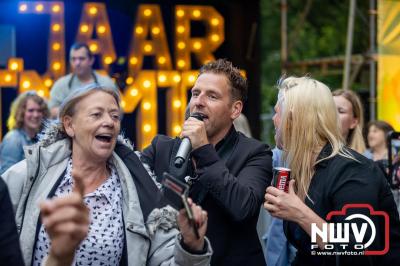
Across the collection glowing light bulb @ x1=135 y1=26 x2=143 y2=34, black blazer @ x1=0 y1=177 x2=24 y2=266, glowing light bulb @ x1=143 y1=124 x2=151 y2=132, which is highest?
glowing light bulb @ x1=135 y1=26 x2=143 y2=34

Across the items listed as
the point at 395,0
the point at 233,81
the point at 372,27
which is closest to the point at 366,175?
the point at 233,81

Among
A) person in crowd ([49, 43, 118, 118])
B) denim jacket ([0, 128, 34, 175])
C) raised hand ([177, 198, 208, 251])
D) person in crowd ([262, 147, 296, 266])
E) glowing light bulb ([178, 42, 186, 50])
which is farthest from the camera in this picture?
glowing light bulb ([178, 42, 186, 50])

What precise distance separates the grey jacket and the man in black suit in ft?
0.81

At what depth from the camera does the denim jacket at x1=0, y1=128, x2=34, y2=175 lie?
6.85 metres

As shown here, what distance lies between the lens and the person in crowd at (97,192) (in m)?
3.41

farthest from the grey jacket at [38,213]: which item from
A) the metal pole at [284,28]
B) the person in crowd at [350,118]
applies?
the metal pole at [284,28]

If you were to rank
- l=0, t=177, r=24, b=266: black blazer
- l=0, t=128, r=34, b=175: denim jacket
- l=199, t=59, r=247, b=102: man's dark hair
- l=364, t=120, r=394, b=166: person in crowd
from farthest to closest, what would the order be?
l=364, t=120, r=394, b=166: person in crowd, l=0, t=128, r=34, b=175: denim jacket, l=199, t=59, r=247, b=102: man's dark hair, l=0, t=177, r=24, b=266: black blazer

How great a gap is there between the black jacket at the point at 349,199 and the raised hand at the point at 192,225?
2.57ft

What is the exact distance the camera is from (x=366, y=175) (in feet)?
11.9

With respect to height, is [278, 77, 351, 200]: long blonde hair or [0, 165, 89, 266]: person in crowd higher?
[278, 77, 351, 200]: long blonde hair

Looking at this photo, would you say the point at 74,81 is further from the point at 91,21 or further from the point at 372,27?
the point at 372,27

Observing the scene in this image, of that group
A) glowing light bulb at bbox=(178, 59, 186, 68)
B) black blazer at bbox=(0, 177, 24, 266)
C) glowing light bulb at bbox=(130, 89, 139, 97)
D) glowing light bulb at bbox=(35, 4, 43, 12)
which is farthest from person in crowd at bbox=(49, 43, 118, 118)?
black blazer at bbox=(0, 177, 24, 266)

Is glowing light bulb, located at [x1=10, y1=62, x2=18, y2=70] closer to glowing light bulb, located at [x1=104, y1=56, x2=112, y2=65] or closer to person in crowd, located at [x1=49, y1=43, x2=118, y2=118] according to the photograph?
glowing light bulb, located at [x1=104, y1=56, x2=112, y2=65]

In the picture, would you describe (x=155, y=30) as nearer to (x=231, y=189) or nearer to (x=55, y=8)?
(x=55, y=8)
